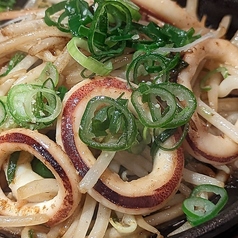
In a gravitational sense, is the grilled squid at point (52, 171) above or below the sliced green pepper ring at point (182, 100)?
below

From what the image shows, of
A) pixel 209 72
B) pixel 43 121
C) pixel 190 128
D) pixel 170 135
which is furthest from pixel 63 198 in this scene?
pixel 209 72

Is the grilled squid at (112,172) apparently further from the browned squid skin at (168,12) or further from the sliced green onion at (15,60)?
the browned squid skin at (168,12)

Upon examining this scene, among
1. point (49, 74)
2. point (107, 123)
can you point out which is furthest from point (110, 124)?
point (49, 74)

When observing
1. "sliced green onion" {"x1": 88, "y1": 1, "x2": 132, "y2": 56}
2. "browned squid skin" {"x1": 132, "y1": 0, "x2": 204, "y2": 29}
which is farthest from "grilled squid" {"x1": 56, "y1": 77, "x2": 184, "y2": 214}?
"browned squid skin" {"x1": 132, "y1": 0, "x2": 204, "y2": 29}

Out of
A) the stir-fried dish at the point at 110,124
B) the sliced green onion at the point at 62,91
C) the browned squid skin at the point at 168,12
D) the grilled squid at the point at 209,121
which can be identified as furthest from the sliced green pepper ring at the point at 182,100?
the browned squid skin at the point at 168,12

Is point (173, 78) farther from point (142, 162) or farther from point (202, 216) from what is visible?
point (202, 216)

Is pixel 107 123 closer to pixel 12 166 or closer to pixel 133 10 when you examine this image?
pixel 12 166
